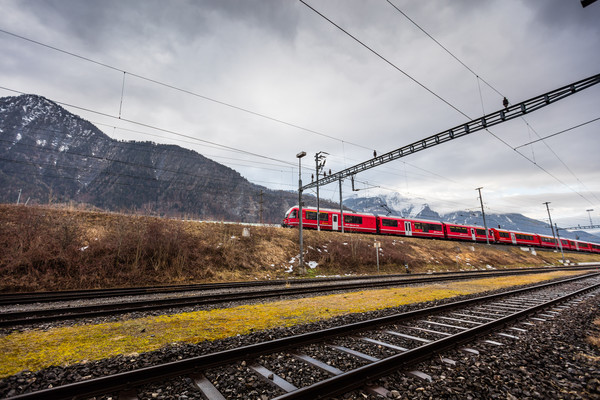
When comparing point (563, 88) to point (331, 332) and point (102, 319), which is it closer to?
point (331, 332)

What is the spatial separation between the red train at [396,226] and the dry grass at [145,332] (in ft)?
75.6

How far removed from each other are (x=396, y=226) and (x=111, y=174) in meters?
150

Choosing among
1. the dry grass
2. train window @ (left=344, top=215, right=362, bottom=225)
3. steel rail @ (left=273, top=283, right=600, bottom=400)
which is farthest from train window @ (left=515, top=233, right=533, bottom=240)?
steel rail @ (left=273, top=283, right=600, bottom=400)

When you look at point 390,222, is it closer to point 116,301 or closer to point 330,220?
point 330,220

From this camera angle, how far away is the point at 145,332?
5852 millimetres

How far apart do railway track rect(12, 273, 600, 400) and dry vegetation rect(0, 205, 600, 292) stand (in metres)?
13.6

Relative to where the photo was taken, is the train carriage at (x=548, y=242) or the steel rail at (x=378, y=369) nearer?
the steel rail at (x=378, y=369)

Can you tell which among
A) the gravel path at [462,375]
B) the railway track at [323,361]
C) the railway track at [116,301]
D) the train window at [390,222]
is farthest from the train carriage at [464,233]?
the gravel path at [462,375]

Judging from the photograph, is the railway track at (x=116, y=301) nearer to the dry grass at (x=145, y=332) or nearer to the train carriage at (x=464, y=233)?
the dry grass at (x=145, y=332)

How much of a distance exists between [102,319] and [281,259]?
1614 cm

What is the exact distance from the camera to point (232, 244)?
70.4 ft

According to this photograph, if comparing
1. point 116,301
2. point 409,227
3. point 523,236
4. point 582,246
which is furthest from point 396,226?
point 582,246

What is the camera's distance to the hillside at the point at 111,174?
148125 millimetres

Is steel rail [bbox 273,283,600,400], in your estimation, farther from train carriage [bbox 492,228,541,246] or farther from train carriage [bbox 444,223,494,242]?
train carriage [bbox 492,228,541,246]
